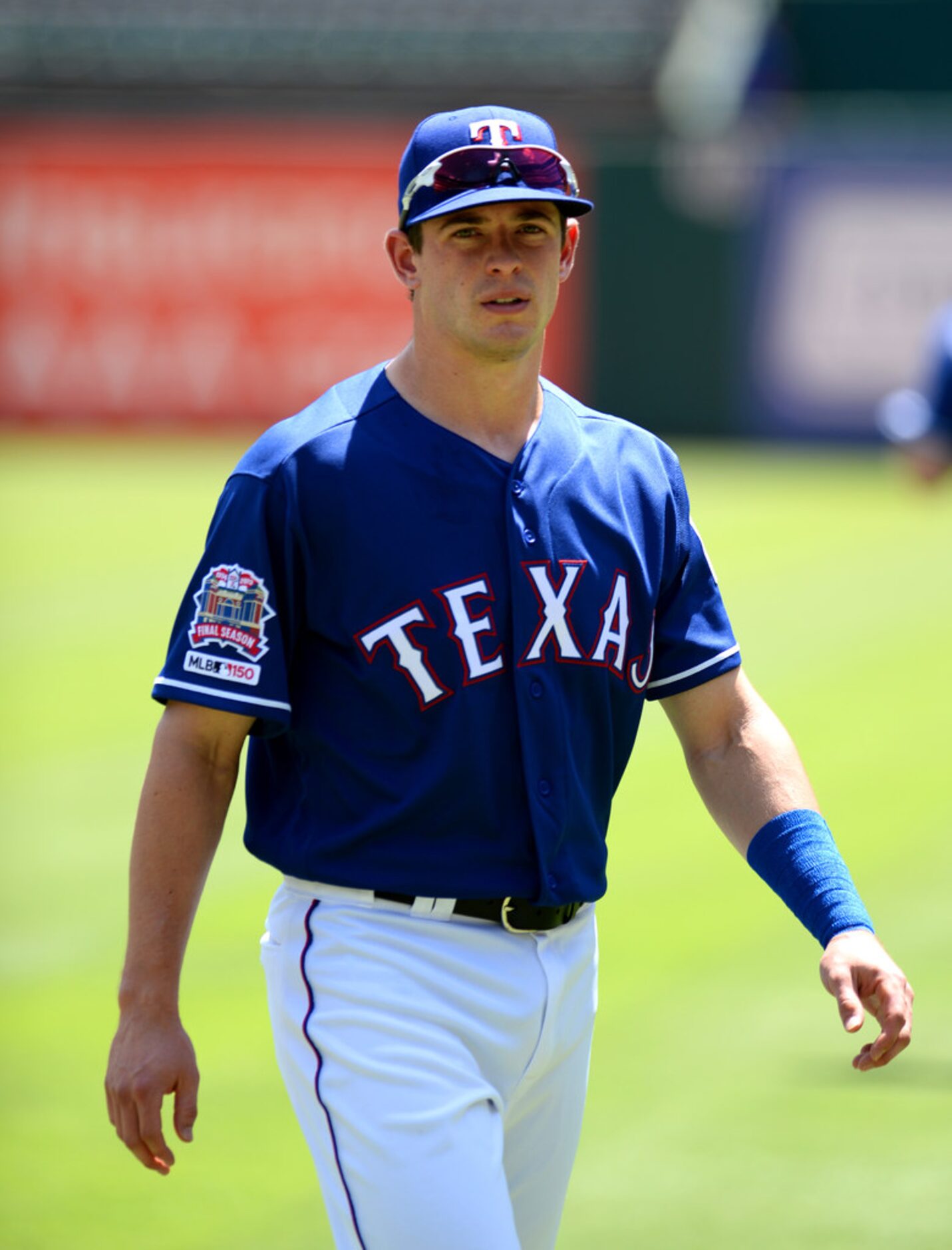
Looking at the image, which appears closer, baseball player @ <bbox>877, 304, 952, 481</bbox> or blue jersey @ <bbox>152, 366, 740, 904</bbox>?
blue jersey @ <bbox>152, 366, 740, 904</bbox>

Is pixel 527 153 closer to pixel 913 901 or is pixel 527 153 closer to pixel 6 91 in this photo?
pixel 913 901

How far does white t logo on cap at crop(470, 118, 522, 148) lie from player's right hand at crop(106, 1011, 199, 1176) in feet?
4.82

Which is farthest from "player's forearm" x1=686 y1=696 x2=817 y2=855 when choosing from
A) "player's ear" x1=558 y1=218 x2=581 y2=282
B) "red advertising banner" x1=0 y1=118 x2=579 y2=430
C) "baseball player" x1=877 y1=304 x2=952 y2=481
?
"red advertising banner" x1=0 y1=118 x2=579 y2=430

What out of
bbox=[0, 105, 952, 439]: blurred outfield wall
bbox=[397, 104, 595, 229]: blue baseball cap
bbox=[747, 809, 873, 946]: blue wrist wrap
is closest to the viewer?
bbox=[397, 104, 595, 229]: blue baseball cap

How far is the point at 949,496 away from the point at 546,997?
17.4 metres

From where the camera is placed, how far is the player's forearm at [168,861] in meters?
3.09

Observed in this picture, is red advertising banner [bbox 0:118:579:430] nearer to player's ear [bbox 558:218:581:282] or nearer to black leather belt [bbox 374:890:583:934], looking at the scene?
player's ear [bbox 558:218:581:282]

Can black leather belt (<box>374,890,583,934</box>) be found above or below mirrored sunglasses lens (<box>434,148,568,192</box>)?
below

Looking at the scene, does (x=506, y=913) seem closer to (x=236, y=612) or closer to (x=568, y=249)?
(x=236, y=612)

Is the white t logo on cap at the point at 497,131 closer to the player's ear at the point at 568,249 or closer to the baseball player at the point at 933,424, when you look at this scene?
the player's ear at the point at 568,249

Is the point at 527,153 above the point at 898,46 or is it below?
below

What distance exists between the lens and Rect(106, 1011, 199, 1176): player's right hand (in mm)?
3016

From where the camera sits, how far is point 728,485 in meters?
19.7

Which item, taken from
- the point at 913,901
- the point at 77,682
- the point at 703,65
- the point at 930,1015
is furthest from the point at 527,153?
the point at 703,65
